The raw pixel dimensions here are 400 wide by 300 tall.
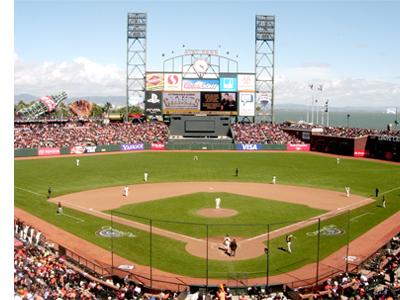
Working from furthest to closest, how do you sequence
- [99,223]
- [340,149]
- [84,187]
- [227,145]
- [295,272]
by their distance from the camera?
[227,145]
[340,149]
[84,187]
[99,223]
[295,272]

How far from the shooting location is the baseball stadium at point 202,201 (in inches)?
621

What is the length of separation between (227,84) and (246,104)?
5.62 m

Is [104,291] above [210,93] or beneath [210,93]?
beneath

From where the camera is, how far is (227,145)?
232 feet

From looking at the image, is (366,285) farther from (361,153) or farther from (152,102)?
(152,102)

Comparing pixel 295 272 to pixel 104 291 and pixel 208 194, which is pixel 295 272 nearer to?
pixel 104 291

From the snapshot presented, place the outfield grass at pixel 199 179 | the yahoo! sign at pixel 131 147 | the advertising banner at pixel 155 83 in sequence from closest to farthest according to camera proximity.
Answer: the outfield grass at pixel 199 179 → the yahoo! sign at pixel 131 147 → the advertising banner at pixel 155 83

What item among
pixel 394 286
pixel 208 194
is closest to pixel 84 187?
pixel 208 194

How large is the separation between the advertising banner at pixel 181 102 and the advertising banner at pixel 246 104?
8868mm

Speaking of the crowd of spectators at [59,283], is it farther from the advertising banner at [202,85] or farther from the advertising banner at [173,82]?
the advertising banner at [202,85]

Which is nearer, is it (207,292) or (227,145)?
(207,292)

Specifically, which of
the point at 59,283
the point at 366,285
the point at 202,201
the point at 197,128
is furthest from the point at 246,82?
the point at 59,283

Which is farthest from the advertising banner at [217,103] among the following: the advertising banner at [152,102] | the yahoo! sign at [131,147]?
the yahoo! sign at [131,147]

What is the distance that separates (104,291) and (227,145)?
57.7m
